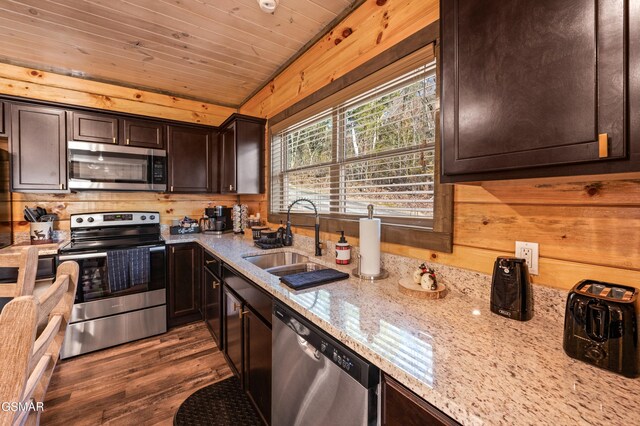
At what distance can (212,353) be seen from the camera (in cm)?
242

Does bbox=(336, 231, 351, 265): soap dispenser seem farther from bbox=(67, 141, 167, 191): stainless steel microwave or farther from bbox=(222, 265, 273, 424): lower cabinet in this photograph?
bbox=(67, 141, 167, 191): stainless steel microwave

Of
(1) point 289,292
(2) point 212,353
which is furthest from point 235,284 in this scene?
(2) point 212,353

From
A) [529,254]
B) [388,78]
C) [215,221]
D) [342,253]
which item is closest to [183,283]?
[215,221]

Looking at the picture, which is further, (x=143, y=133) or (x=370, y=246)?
(x=143, y=133)

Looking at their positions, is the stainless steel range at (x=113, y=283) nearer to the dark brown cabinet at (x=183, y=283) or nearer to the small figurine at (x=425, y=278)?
the dark brown cabinet at (x=183, y=283)

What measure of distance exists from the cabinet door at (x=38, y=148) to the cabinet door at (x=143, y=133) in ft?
1.62

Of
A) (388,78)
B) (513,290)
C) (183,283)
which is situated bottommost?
(183,283)

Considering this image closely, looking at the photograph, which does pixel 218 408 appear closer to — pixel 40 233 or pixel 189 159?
pixel 40 233

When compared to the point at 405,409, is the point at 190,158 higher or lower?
higher

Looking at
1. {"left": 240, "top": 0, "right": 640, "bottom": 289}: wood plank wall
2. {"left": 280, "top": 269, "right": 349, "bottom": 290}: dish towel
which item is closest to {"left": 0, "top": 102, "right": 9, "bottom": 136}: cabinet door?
{"left": 280, "top": 269, "right": 349, "bottom": 290}: dish towel

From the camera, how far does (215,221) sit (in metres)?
3.45

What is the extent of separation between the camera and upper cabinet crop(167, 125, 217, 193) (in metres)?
3.15

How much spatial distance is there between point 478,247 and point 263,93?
9.43 feet

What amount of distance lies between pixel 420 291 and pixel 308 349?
1.75 feet
